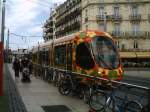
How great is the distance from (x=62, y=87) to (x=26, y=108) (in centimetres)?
473

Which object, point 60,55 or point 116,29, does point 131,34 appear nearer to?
point 116,29

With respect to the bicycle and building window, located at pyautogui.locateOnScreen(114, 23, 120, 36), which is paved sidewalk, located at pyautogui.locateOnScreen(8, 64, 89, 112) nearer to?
the bicycle

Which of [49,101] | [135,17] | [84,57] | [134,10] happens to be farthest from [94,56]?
[134,10]

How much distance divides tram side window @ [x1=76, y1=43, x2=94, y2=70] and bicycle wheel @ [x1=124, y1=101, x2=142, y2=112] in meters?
10.3

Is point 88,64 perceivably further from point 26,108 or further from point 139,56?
point 139,56

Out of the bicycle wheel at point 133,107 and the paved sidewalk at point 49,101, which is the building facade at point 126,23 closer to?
the paved sidewalk at point 49,101

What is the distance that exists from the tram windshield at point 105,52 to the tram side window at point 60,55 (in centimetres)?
333

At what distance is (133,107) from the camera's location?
10484 millimetres

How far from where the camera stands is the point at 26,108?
15266 mm

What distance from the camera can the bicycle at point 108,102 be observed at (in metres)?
10.6

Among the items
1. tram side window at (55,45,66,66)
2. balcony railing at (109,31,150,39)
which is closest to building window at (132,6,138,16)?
balcony railing at (109,31,150,39)

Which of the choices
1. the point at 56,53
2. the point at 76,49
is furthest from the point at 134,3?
the point at 76,49

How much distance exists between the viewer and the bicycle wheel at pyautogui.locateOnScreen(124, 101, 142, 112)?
33.3ft

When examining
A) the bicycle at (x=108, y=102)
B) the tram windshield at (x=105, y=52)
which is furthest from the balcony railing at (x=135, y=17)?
the bicycle at (x=108, y=102)
